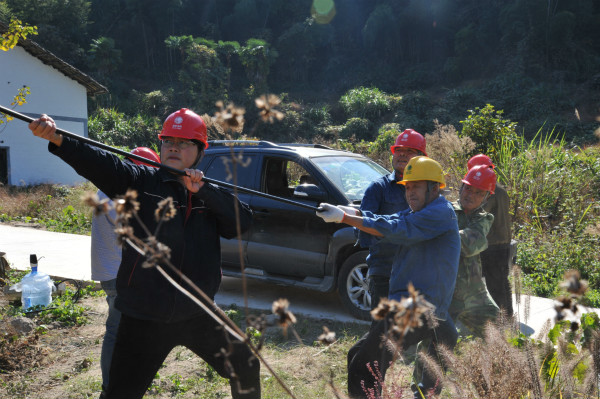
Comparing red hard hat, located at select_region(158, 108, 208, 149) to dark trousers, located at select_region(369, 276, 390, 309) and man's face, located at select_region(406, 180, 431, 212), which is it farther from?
dark trousers, located at select_region(369, 276, 390, 309)

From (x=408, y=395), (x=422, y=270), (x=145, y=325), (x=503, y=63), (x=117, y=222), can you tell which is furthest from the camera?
(x=503, y=63)

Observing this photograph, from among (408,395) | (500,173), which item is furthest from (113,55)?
(408,395)

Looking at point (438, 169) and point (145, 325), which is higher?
point (438, 169)

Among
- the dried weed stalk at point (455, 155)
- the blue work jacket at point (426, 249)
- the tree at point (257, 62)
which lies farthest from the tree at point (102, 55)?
the blue work jacket at point (426, 249)

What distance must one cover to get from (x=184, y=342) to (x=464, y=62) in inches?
1805

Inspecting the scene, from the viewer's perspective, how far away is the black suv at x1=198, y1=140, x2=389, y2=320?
20.7 ft

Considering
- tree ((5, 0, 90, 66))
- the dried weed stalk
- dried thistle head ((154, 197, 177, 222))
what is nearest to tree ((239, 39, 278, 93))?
tree ((5, 0, 90, 66))

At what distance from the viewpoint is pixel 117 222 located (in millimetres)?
1494

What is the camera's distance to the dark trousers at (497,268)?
550 centimetres

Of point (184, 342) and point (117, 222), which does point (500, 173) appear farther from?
point (117, 222)

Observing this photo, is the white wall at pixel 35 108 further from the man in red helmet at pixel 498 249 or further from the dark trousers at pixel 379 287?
the dark trousers at pixel 379 287

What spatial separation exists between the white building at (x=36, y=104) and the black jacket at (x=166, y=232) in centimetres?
2099

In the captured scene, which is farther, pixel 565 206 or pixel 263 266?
pixel 565 206

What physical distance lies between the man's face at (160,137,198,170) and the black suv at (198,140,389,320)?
116 inches
